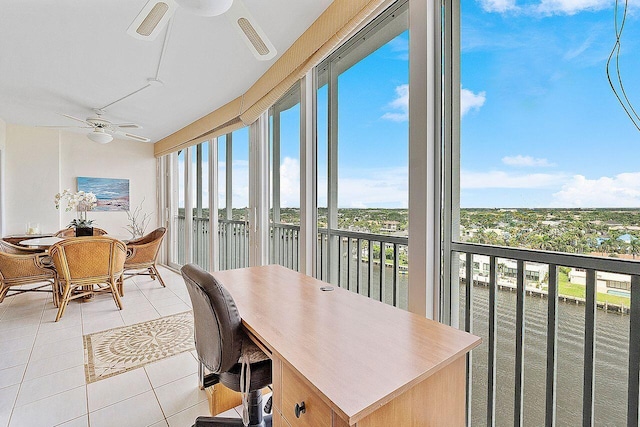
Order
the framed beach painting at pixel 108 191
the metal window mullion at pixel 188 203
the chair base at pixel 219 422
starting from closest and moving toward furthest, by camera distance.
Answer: the chair base at pixel 219 422, the metal window mullion at pixel 188 203, the framed beach painting at pixel 108 191

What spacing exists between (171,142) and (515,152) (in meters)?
5.41

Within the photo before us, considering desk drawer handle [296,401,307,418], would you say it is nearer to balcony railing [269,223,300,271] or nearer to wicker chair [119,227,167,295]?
balcony railing [269,223,300,271]

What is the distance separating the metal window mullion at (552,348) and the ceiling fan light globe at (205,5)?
1.69 meters

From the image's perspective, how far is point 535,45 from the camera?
1301 mm

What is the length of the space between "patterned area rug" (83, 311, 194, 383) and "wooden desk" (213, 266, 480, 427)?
1.59 meters

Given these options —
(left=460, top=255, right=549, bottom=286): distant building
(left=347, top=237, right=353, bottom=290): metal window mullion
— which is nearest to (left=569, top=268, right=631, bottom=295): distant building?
(left=460, top=255, right=549, bottom=286): distant building

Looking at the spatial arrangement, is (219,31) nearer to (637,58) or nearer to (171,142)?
(637,58)

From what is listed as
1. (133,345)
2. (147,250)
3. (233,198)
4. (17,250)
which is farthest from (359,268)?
(17,250)

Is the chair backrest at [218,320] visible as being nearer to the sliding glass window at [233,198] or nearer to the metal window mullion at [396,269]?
the metal window mullion at [396,269]

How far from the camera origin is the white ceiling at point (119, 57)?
1.97 meters

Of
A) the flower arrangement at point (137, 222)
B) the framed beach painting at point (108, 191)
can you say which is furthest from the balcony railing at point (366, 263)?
the framed beach painting at point (108, 191)

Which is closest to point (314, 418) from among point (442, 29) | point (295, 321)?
point (295, 321)

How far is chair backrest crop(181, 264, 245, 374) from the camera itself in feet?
3.94

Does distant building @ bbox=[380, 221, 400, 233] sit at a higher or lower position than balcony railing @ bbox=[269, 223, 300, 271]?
higher
